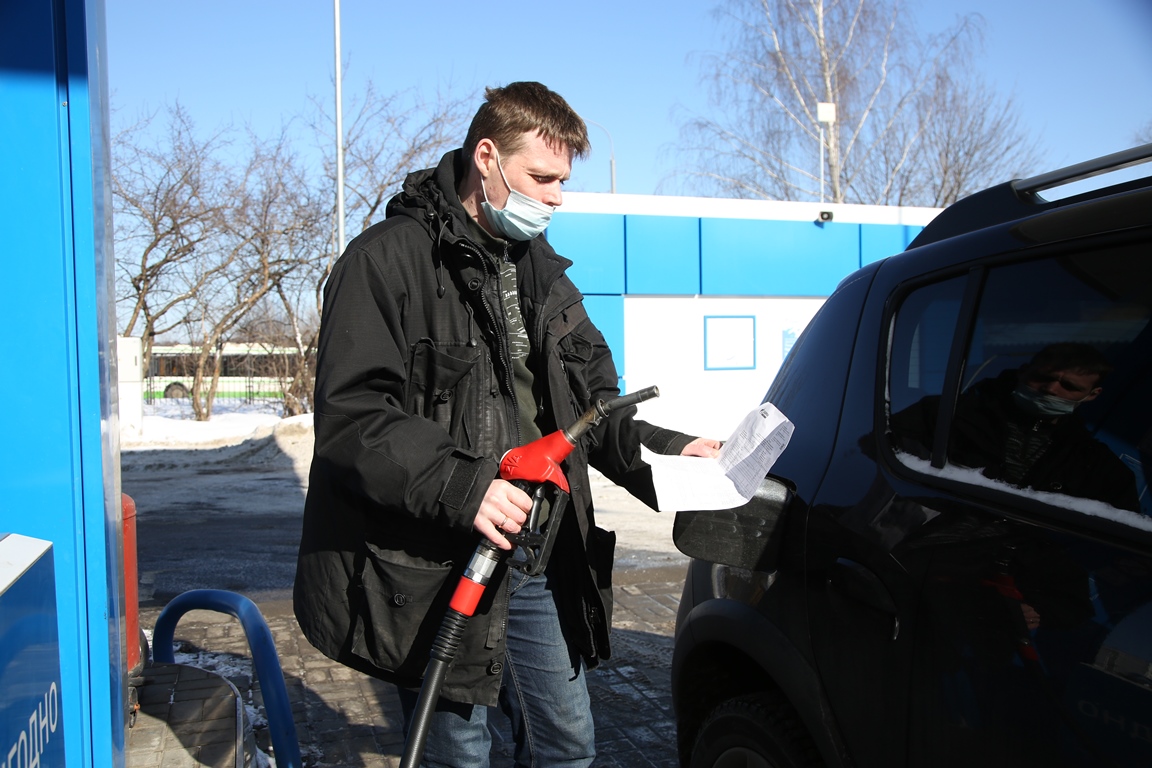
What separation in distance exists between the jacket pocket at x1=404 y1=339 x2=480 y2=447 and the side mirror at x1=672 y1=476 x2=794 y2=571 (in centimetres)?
56

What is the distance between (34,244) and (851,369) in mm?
1728

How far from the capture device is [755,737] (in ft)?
7.07

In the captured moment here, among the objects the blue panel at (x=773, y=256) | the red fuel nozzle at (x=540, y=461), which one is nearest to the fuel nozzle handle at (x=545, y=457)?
the red fuel nozzle at (x=540, y=461)

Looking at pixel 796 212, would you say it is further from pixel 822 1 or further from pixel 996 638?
pixel 996 638

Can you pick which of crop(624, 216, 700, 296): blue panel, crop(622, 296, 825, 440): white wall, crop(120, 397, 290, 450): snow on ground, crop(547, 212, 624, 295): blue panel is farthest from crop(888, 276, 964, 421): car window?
crop(624, 216, 700, 296): blue panel

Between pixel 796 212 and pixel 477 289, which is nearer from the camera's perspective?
pixel 477 289

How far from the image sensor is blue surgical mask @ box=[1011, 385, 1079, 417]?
1660mm

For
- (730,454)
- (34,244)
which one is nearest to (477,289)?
(730,454)

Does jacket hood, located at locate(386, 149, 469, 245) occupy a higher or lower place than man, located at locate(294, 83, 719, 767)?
higher

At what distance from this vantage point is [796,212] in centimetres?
1789

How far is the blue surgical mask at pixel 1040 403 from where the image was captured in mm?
1660

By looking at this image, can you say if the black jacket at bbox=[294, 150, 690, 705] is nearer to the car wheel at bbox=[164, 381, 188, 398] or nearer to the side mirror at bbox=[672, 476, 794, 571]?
the side mirror at bbox=[672, 476, 794, 571]

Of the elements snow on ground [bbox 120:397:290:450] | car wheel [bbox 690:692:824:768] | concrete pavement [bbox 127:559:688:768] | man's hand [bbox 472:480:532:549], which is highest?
man's hand [bbox 472:480:532:549]

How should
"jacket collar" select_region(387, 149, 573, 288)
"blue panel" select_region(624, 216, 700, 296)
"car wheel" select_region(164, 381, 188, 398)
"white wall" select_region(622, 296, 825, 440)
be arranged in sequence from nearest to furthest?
"jacket collar" select_region(387, 149, 573, 288) < "blue panel" select_region(624, 216, 700, 296) < "white wall" select_region(622, 296, 825, 440) < "car wheel" select_region(164, 381, 188, 398)
